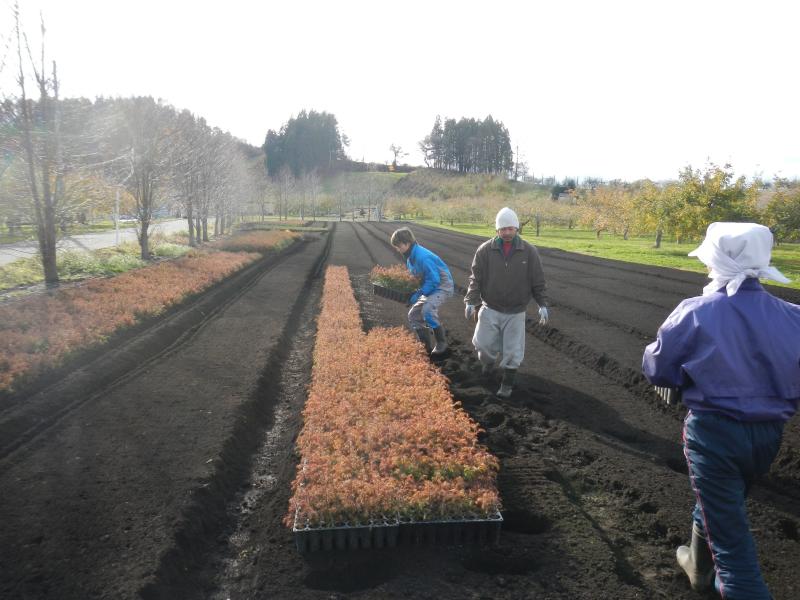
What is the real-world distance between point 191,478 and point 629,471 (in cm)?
405

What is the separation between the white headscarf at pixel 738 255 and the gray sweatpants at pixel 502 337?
3.82 metres

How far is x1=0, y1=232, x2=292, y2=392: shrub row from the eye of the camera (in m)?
7.73

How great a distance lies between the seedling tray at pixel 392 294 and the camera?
14164mm

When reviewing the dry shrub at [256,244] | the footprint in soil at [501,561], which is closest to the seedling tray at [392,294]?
the footprint in soil at [501,561]

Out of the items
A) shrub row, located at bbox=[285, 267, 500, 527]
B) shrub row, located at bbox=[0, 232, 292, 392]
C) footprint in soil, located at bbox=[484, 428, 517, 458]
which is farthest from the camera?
shrub row, located at bbox=[0, 232, 292, 392]

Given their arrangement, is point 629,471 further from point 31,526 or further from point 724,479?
point 31,526

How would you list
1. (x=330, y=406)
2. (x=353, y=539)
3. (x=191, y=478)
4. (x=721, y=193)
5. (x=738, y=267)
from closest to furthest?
(x=738, y=267) → (x=353, y=539) → (x=191, y=478) → (x=330, y=406) → (x=721, y=193)

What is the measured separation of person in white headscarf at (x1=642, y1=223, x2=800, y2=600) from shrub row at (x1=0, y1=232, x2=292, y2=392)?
7.66 metres

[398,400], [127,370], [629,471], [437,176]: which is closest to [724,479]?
[629,471]

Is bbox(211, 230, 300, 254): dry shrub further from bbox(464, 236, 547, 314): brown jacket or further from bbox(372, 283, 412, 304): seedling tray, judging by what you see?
bbox(464, 236, 547, 314): brown jacket

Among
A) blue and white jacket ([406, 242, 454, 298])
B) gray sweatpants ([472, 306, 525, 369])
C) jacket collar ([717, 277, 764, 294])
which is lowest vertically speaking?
gray sweatpants ([472, 306, 525, 369])

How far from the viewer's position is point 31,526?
13.3 ft

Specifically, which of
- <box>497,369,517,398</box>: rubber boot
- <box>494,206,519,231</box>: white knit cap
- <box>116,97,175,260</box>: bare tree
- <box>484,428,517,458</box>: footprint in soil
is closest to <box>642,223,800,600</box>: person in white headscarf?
<box>484,428,517,458</box>: footprint in soil

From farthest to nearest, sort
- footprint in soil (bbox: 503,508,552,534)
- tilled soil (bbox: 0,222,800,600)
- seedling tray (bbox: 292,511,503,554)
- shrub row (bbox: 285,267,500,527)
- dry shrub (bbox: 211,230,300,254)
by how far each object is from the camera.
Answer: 1. dry shrub (bbox: 211,230,300,254)
2. footprint in soil (bbox: 503,508,552,534)
3. shrub row (bbox: 285,267,500,527)
4. seedling tray (bbox: 292,511,503,554)
5. tilled soil (bbox: 0,222,800,600)
